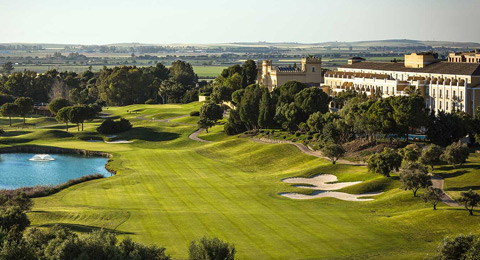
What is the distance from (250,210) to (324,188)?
1366 centimetres

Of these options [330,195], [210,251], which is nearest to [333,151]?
[330,195]

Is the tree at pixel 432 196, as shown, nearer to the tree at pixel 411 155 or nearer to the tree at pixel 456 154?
the tree at pixel 456 154

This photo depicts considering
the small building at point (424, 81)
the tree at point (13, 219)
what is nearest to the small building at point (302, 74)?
the small building at point (424, 81)

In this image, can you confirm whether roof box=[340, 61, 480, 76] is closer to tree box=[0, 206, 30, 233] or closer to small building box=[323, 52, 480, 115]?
small building box=[323, 52, 480, 115]

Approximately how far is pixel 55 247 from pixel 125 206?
2528cm

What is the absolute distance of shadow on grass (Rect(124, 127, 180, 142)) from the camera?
121250 mm

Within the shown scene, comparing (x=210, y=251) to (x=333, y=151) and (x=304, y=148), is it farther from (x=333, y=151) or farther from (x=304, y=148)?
(x=304, y=148)

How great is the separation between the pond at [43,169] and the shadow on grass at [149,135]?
17209mm

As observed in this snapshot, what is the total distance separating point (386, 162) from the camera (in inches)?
2744

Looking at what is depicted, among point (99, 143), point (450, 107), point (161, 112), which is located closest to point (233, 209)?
point (450, 107)

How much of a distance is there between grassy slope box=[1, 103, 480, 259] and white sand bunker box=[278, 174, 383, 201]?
1251 millimetres

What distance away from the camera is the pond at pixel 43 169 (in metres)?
85.6

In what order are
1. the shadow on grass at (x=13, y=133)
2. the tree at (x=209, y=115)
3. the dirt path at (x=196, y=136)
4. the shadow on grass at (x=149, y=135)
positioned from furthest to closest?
the shadow on grass at (x=13, y=133)
the shadow on grass at (x=149, y=135)
the tree at (x=209, y=115)
the dirt path at (x=196, y=136)

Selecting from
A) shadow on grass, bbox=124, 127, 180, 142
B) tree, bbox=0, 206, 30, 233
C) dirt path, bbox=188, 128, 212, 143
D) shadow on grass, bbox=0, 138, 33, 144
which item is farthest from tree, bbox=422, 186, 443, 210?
shadow on grass, bbox=0, 138, 33, 144
